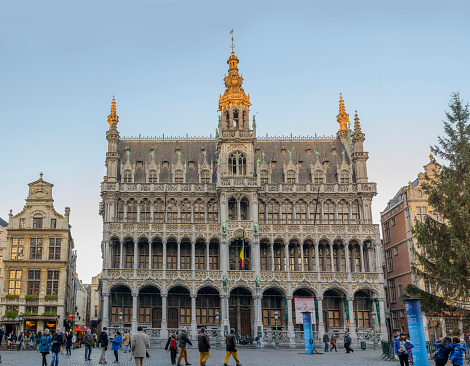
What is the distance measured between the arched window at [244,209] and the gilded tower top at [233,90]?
1181cm

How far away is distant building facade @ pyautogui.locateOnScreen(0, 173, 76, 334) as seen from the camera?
5906 centimetres

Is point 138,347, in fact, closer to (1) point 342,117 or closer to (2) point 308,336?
(2) point 308,336

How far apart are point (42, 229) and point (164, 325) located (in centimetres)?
1781

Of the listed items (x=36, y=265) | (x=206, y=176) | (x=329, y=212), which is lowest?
(x=36, y=265)

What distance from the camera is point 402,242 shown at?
6519 cm

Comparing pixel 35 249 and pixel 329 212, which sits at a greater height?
pixel 329 212

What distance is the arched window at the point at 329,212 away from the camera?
6456 cm

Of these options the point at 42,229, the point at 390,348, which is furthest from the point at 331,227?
the point at 42,229

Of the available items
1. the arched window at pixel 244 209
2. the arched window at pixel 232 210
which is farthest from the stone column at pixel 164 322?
the arched window at pixel 244 209

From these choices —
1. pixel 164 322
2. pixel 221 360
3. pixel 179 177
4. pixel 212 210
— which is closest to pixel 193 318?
pixel 164 322

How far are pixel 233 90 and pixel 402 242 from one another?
89.1 feet

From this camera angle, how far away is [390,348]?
34125mm

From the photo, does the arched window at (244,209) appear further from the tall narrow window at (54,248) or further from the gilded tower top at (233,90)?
the tall narrow window at (54,248)

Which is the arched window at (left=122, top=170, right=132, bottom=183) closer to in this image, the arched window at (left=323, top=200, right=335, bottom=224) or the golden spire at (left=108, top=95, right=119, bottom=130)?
the golden spire at (left=108, top=95, right=119, bottom=130)
